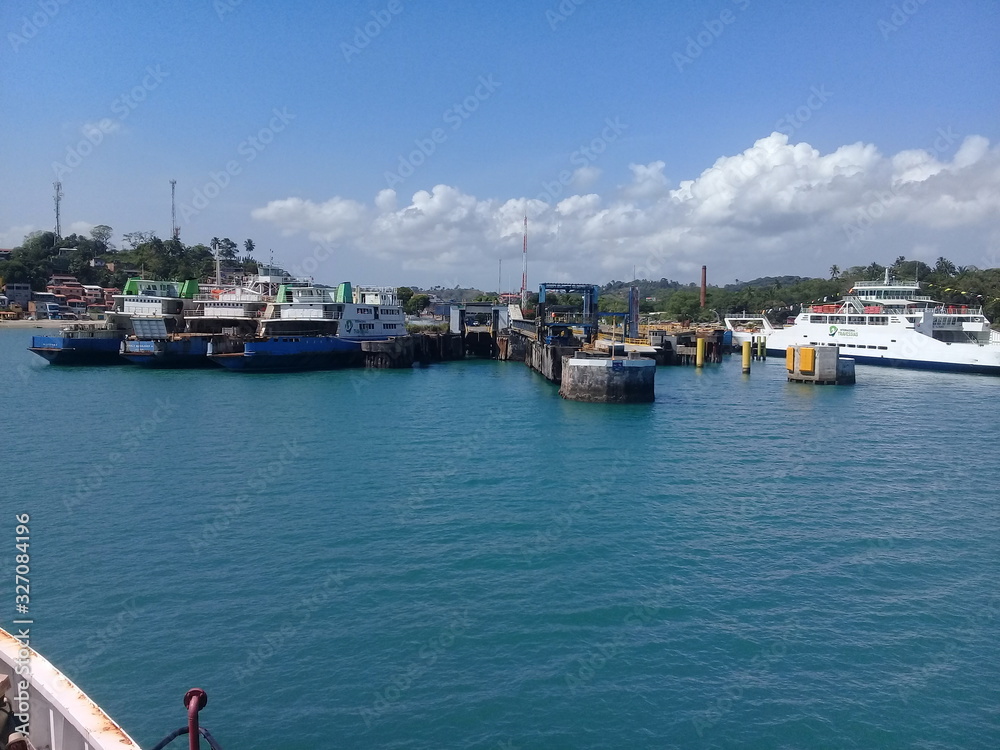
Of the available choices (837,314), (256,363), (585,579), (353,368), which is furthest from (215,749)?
(837,314)

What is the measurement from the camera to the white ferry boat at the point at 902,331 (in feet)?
193

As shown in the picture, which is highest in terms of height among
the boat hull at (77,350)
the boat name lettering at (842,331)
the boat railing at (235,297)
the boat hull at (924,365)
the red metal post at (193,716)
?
the boat railing at (235,297)

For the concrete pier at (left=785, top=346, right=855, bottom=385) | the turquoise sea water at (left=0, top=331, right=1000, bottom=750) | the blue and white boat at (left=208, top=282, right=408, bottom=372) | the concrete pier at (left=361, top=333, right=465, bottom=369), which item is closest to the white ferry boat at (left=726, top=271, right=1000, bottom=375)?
the concrete pier at (left=785, top=346, right=855, bottom=385)

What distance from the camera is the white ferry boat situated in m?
58.9

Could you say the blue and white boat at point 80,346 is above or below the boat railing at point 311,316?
below

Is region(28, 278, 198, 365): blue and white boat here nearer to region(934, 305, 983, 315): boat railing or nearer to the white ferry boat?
the white ferry boat

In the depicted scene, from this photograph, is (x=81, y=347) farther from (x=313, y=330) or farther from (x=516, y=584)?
(x=516, y=584)

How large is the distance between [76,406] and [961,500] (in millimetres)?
37696

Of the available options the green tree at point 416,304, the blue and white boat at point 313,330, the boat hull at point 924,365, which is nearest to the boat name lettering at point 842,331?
the boat hull at point 924,365

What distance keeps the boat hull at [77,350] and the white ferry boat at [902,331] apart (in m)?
62.5

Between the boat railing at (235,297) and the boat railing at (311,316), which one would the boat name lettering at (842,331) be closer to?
the boat railing at (311,316)

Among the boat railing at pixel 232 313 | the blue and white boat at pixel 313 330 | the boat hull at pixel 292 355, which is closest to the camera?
the boat hull at pixel 292 355

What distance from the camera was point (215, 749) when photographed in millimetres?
5777

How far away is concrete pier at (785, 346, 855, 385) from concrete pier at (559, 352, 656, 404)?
16.9 meters
